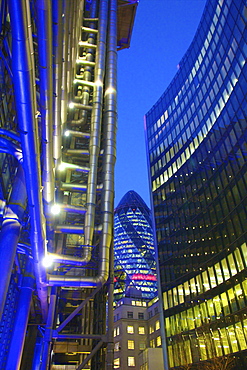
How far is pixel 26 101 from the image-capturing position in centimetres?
948

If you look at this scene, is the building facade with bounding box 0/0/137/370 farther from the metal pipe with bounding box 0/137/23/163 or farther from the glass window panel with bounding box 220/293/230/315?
the glass window panel with bounding box 220/293/230/315

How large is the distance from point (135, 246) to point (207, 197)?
13177 cm

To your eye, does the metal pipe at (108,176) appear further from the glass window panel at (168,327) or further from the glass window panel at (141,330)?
the glass window panel at (141,330)

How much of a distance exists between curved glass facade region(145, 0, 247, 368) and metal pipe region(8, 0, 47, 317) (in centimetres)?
2744

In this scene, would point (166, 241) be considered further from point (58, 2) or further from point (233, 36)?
point (58, 2)

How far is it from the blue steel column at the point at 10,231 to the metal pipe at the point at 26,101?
83 centimetres

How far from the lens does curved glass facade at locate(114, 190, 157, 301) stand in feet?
510

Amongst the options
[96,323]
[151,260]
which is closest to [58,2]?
[96,323]

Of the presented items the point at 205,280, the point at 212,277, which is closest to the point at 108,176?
the point at 212,277

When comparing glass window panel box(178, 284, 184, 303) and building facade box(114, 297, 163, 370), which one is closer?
glass window panel box(178, 284, 184, 303)

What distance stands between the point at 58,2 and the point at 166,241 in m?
45.1

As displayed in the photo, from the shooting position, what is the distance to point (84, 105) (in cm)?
2867

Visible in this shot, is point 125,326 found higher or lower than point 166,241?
lower

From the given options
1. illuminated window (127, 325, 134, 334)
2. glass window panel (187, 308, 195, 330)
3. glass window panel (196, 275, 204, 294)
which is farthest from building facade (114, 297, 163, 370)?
glass window panel (196, 275, 204, 294)
